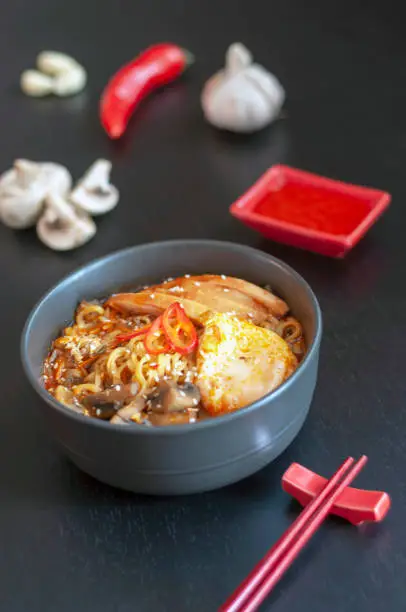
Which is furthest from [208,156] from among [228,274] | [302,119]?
[228,274]

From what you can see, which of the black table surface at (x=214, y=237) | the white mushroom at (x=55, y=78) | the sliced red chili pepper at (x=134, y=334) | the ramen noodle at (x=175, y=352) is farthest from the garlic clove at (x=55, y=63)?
the sliced red chili pepper at (x=134, y=334)

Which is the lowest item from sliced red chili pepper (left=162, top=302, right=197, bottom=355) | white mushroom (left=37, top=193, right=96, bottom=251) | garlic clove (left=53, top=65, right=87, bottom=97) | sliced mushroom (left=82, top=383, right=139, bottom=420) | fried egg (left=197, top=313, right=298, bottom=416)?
garlic clove (left=53, top=65, right=87, bottom=97)

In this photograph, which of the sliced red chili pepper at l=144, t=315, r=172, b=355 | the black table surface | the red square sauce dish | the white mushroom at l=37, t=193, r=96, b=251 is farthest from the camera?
the white mushroom at l=37, t=193, r=96, b=251

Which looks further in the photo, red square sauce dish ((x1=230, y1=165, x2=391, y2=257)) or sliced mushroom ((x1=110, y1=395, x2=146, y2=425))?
red square sauce dish ((x1=230, y1=165, x2=391, y2=257))

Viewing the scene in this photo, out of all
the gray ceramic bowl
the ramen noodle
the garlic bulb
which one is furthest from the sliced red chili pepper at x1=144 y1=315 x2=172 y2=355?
the garlic bulb

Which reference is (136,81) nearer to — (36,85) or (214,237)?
(36,85)

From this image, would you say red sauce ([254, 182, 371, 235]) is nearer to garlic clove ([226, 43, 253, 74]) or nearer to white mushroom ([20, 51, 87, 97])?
garlic clove ([226, 43, 253, 74])

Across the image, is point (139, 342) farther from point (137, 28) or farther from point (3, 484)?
point (137, 28)
